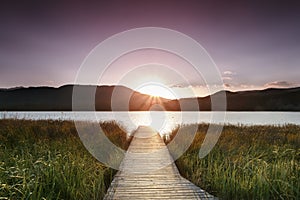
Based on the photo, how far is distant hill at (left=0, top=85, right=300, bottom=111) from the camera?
370 feet

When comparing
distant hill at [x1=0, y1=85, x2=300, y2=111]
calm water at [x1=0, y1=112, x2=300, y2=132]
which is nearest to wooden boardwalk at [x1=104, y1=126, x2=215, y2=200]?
calm water at [x1=0, y1=112, x2=300, y2=132]

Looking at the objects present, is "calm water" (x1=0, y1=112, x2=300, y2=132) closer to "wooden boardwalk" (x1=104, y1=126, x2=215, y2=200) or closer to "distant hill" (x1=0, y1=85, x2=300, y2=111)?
"wooden boardwalk" (x1=104, y1=126, x2=215, y2=200)

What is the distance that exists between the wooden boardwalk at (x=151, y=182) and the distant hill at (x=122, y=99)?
100721mm

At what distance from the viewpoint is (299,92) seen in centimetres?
11638

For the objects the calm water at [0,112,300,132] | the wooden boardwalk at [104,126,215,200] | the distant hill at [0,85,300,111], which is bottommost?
the wooden boardwalk at [104,126,215,200]

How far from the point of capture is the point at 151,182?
6836 mm

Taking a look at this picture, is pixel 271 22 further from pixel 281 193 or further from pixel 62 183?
pixel 62 183

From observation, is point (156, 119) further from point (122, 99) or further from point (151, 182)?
point (122, 99)

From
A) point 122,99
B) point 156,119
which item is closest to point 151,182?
point 156,119

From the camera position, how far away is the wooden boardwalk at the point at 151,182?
586 centimetres

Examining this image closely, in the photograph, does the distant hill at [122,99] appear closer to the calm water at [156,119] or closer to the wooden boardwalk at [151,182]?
the calm water at [156,119]

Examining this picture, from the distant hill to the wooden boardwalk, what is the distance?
100721mm

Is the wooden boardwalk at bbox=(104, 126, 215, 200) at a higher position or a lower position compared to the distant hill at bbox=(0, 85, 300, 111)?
lower

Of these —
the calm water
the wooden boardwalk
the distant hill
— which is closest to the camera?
the wooden boardwalk
